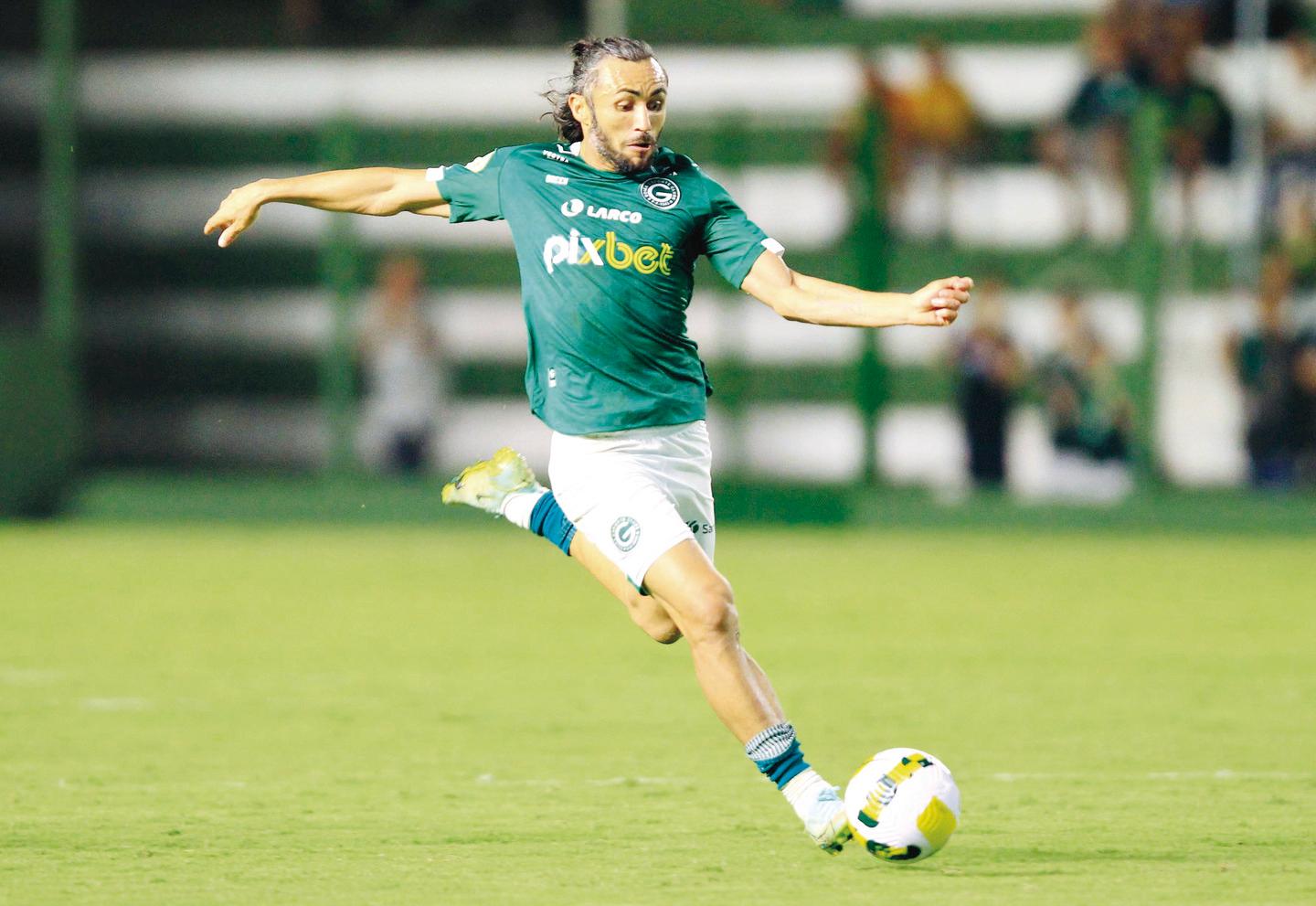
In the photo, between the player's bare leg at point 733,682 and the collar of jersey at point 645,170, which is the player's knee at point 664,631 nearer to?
the player's bare leg at point 733,682

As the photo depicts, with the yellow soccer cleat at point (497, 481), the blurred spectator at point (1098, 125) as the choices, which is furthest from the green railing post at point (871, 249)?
the yellow soccer cleat at point (497, 481)

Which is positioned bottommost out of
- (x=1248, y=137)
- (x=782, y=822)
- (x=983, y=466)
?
(x=983, y=466)

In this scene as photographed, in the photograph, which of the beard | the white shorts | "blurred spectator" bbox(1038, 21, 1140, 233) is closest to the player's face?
the beard

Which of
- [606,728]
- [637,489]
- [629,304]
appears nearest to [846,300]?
[629,304]

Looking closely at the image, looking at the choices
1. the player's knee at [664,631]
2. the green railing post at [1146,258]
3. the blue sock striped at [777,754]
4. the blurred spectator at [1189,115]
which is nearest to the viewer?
the blue sock striped at [777,754]

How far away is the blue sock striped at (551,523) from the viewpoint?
281 inches

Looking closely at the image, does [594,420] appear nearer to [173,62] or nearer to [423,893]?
[423,893]

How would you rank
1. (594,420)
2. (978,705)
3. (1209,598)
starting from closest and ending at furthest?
(594,420) < (978,705) < (1209,598)

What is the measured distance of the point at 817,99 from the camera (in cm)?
1878

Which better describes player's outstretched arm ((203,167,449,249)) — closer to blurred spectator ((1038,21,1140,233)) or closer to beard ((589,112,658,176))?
beard ((589,112,658,176))

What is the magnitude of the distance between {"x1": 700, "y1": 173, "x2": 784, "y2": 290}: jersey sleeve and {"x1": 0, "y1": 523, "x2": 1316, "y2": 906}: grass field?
1706 millimetres

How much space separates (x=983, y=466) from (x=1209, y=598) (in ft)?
13.1

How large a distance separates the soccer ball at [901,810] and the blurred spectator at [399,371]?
11845mm

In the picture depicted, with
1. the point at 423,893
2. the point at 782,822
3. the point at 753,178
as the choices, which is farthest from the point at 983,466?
the point at 423,893
